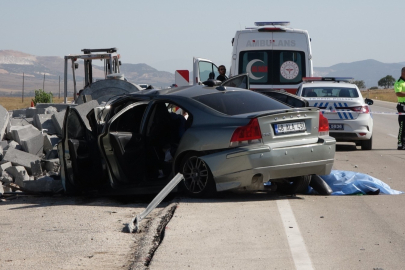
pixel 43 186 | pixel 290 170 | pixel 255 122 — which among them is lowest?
pixel 43 186

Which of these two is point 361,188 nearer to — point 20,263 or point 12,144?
point 20,263

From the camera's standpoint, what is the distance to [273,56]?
17.8 meters

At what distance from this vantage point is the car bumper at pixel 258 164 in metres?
8.07

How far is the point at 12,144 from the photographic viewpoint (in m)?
13.3

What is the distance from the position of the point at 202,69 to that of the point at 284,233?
13.2m

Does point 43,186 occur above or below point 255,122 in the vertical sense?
below

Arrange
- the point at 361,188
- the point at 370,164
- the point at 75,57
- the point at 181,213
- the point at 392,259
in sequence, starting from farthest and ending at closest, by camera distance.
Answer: the point at 75,57, the point at 370,164, the point at 361,188, the point at 181,213, the point at 392,259

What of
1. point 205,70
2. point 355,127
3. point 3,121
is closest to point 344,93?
point 355,127

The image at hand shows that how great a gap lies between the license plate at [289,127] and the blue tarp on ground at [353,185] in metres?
1.14

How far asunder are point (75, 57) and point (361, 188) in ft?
61.5

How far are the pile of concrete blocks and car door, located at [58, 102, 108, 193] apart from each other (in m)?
0.96

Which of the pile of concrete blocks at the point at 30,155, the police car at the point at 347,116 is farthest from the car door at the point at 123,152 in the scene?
the police car at the point at 347,116

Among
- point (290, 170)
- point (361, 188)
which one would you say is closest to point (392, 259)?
point (290, 170)

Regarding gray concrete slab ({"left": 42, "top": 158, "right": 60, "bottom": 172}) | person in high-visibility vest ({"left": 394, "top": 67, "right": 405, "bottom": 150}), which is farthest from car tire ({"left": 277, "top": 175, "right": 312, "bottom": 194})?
person in high-visibility vest ({"left": 394, "top": 67, "right": 405, "bottom": 150})
